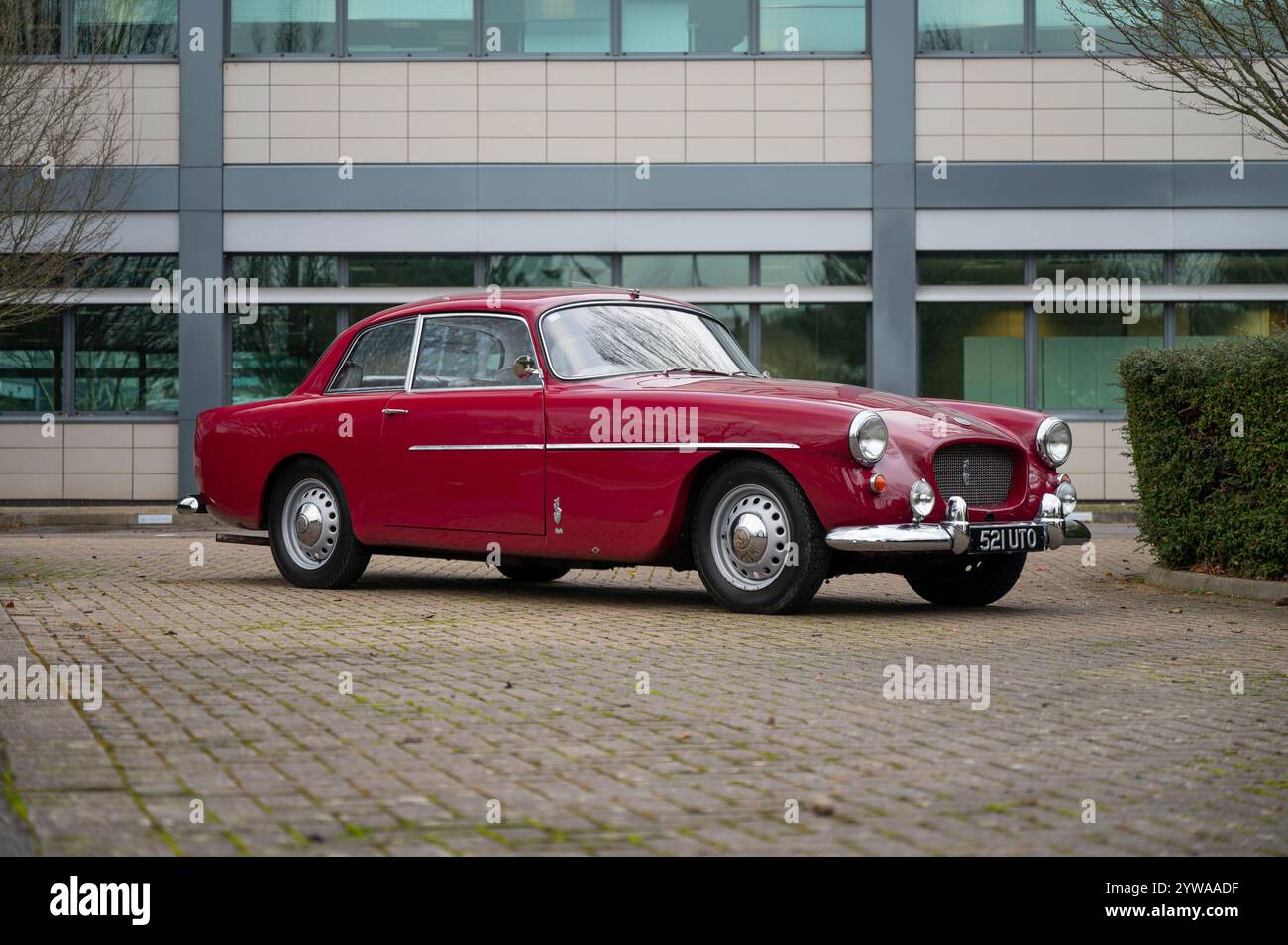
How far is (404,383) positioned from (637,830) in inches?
246

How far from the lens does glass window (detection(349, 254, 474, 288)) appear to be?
2019 cm

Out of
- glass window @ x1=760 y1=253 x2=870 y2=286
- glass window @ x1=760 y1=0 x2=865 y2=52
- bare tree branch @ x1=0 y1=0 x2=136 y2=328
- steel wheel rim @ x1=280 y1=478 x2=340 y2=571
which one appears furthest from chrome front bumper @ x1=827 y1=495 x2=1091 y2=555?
glass window @ x1=760 y1=0 x2=865 y2=52

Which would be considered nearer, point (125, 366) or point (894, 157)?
point (894, 157)

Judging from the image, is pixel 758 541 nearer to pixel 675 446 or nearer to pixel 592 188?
pixel 675 446

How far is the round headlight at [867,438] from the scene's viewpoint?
7.75 metres

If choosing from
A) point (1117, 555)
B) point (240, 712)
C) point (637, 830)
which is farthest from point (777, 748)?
point (1117, 555)

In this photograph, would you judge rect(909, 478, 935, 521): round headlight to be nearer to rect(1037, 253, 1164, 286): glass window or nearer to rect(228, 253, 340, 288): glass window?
rect(1037, 253, 1164, 286): glass window

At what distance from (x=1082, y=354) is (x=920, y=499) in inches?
523

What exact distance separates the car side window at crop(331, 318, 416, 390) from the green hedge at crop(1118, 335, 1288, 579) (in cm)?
465

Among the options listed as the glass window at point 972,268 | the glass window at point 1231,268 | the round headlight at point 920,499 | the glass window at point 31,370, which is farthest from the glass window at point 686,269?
→ the round headlight at point 920,499

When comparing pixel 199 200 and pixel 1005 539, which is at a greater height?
pixel 199 200

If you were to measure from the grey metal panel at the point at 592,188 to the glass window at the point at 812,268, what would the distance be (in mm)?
592

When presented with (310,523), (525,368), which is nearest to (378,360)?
(310,523)

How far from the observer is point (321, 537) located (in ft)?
32.3
